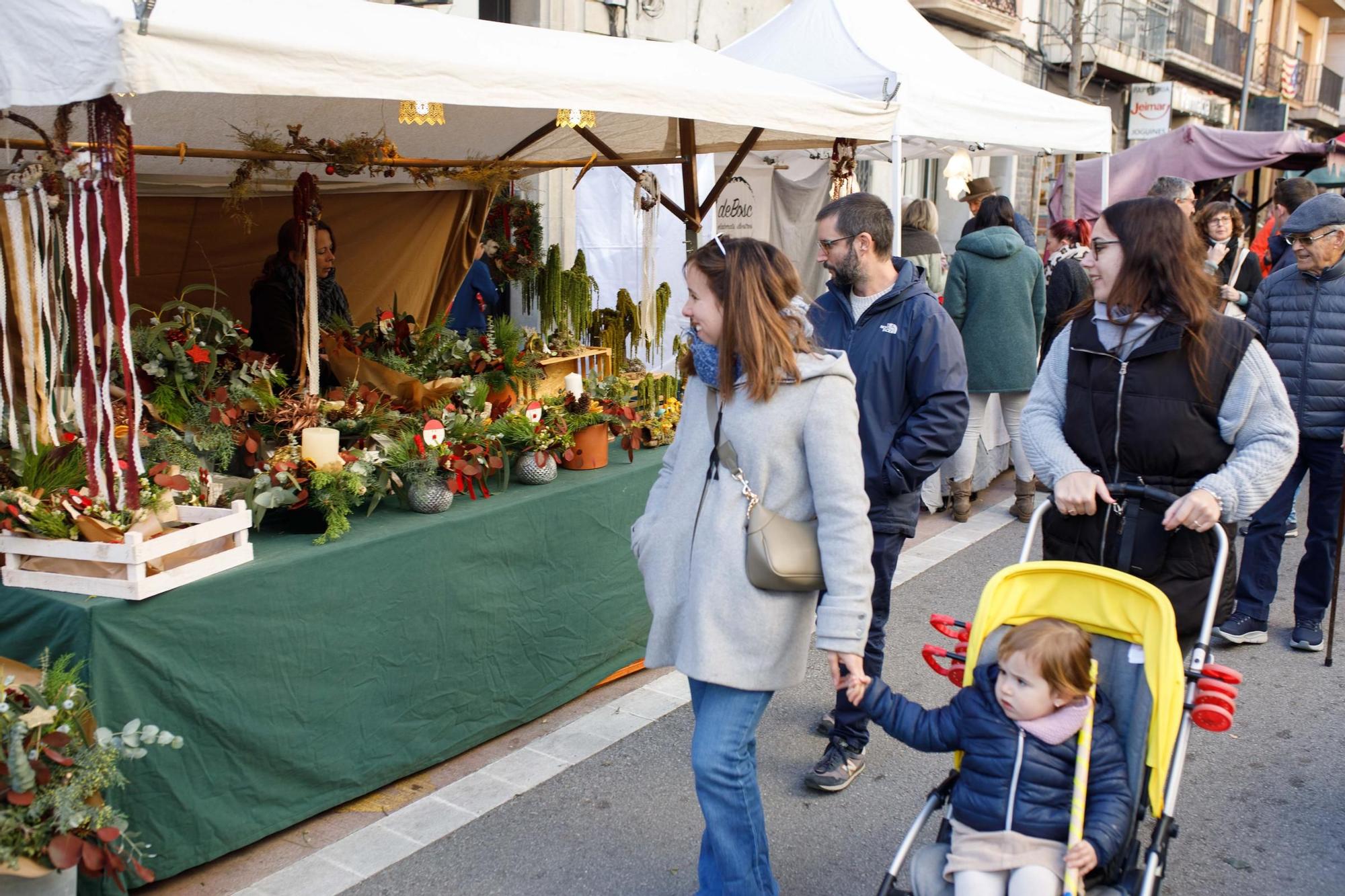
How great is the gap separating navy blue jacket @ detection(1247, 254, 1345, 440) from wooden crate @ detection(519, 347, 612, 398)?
2.92 meters

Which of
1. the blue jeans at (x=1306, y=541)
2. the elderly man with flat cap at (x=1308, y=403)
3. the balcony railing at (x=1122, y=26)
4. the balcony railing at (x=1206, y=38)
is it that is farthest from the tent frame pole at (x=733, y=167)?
the balcony railing at (x=1206, y=38)

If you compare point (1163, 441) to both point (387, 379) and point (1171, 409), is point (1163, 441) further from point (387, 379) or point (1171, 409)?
point (387, 379)

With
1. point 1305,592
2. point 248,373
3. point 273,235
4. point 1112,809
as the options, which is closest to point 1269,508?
point 1305,592

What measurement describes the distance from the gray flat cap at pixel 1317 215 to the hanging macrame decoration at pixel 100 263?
4287mm

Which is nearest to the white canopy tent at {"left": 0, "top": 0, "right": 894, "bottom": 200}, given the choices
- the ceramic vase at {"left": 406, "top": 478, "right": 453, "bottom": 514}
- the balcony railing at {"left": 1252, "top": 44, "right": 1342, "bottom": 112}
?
the ceramic vase at {"left": 406, "top": 478, "right": 453, "bottom": 514}

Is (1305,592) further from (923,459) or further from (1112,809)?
(1112,809)

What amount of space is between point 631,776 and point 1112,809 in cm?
176

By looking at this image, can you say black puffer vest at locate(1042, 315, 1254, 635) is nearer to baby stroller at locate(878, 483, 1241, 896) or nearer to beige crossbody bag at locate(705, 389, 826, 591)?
baby stroller at locate(878, 483, 1241, 896)

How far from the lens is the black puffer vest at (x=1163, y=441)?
8.73 feet

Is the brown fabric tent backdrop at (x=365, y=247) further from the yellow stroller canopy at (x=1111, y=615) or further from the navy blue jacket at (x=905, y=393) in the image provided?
the yellow stroller canopy at (x=1111, y=615)

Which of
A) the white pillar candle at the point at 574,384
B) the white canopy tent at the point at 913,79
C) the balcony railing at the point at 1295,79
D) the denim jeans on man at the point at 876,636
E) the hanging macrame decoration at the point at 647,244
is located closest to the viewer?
the denim jeans on man at the point at 876,636

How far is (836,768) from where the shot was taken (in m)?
3.60

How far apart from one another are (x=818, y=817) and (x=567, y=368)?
256 cm

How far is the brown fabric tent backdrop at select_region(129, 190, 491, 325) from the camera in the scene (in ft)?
20.5
